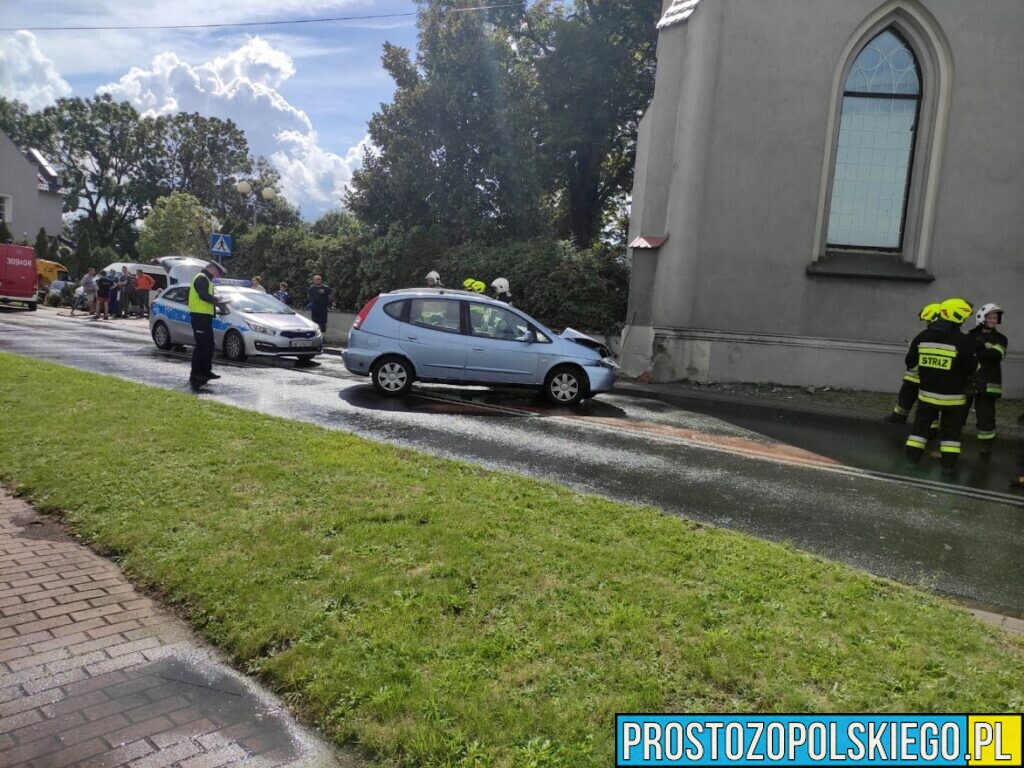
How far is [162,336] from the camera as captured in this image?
52.2 ft

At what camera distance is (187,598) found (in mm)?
3863

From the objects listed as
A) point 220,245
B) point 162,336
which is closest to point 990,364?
point 162,336

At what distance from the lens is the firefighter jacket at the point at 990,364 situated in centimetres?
905

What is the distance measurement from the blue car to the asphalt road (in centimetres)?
42

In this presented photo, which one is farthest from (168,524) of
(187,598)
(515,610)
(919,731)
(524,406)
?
(524,406)

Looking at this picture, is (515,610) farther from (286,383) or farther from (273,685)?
(286,383)

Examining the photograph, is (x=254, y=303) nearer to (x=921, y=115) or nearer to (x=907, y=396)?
(x=907, y=396)

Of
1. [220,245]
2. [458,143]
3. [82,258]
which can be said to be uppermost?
[458,143]

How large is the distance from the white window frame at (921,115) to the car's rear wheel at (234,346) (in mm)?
11682

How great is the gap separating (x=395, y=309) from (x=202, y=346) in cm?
299

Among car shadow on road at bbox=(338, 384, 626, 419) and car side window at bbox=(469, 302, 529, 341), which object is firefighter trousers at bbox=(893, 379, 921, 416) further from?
car side window at bbox=(469, 302, 529, 341)

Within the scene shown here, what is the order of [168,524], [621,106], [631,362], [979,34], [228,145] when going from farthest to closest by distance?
[228,145] → [621,106] → [631,362] → [979,34] → [168,524]

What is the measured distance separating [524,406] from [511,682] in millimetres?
8264

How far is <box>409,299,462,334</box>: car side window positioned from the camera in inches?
457
